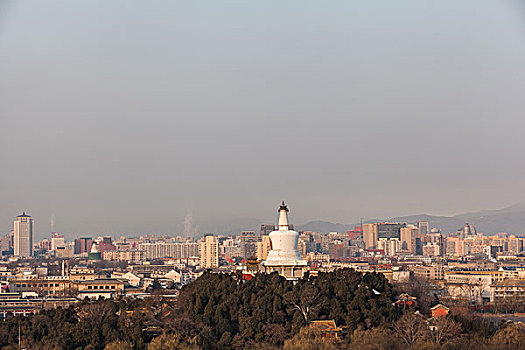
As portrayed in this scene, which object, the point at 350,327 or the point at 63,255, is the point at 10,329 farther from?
the point at 63,255

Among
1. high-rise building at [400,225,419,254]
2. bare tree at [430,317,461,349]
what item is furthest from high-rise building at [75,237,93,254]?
bare tree at [430,317,461,349]

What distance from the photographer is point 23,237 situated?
174250mm

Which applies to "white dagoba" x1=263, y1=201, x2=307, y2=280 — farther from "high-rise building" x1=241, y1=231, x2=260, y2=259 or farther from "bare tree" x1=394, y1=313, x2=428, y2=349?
"high-rise building" x1=241, y1=231, x2=260, y2=259

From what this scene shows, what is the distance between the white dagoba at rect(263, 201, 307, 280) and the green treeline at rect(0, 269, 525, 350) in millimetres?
4181

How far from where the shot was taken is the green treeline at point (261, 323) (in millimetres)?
30297

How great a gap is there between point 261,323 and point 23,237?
486ft

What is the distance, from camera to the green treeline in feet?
99.4

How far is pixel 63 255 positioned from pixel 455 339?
468 ft

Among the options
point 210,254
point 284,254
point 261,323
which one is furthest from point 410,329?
point 210,254

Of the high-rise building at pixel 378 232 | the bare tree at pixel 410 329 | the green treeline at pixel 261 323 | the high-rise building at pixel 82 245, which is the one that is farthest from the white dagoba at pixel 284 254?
the high-rise building at pixel 378 232

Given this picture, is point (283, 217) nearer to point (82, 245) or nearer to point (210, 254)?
point (210, 254)

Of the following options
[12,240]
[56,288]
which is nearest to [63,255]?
[12,240]

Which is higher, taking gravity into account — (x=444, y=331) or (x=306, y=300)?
(x=306, y=300)

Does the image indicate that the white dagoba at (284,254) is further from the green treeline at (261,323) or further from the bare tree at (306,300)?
the bare tree at (306,300)
